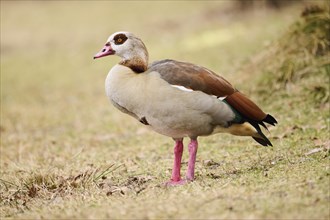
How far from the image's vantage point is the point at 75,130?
8.45 m

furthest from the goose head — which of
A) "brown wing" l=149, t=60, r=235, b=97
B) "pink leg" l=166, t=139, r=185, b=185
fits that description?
"pink leg" l=166, t=139, r=185, b=185

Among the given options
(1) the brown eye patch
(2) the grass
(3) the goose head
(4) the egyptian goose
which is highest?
(1) the brown eye patch

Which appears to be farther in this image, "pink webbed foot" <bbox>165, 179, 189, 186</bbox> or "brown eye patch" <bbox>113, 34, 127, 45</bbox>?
"brown eye patch" <bbox>113, 34, 127, 45</bbox>

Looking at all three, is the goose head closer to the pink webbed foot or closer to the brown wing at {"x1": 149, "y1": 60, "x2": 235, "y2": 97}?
the brown wing at {"x1": 149, "y1": 60, "x2": 235, "y2": 97}

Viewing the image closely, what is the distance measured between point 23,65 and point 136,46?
442 inches

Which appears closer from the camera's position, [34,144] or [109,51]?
[109,51]

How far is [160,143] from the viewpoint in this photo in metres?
7.01

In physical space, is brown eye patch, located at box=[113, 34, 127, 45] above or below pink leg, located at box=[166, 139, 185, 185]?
above

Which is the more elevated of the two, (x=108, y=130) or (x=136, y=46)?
(x=136, y=46)

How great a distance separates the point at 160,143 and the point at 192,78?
8.26ft

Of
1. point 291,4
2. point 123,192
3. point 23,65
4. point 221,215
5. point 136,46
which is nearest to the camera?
point 221,215

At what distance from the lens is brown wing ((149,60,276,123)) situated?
4.55m

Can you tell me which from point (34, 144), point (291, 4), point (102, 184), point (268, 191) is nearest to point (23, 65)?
point (291, 4)

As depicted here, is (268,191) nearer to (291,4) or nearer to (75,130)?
(75,130)
